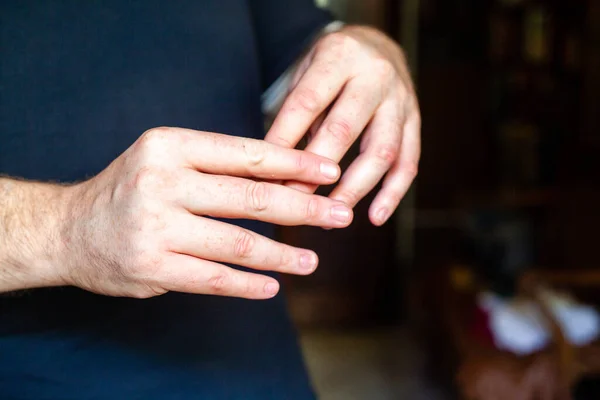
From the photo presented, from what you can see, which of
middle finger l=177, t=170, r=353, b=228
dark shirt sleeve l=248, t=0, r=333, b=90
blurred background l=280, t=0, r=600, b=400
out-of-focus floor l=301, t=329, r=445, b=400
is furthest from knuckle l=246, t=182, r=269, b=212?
out-of-focus floor l=301, t=329, r=445, b=400

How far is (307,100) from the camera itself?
1.84 feet

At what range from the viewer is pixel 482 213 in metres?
2.55

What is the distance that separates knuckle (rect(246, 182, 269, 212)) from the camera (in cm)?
47

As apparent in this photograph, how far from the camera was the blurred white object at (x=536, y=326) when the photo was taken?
1680 millimetres

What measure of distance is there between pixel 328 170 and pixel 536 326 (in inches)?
55.9

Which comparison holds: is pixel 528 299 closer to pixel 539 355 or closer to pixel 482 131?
pixel 539 355

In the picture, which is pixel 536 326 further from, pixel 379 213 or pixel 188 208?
pixel 188 208

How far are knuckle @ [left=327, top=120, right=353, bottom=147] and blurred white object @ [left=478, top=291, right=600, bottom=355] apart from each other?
1.29 metres

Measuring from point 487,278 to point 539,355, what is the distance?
2.10ft

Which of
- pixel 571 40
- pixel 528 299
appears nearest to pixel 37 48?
pixel 528 299

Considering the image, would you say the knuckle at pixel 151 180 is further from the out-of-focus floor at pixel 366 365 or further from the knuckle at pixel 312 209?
the out-of-focus floor at pixel 366 365

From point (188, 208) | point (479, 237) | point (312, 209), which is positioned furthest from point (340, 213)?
point (479, 237)

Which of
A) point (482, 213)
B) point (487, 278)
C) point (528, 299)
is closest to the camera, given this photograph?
point (528, 299)

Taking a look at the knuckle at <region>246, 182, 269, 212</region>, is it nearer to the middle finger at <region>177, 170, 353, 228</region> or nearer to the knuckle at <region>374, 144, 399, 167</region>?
the middle finger at <region>177, 170, 353, 228</region>
